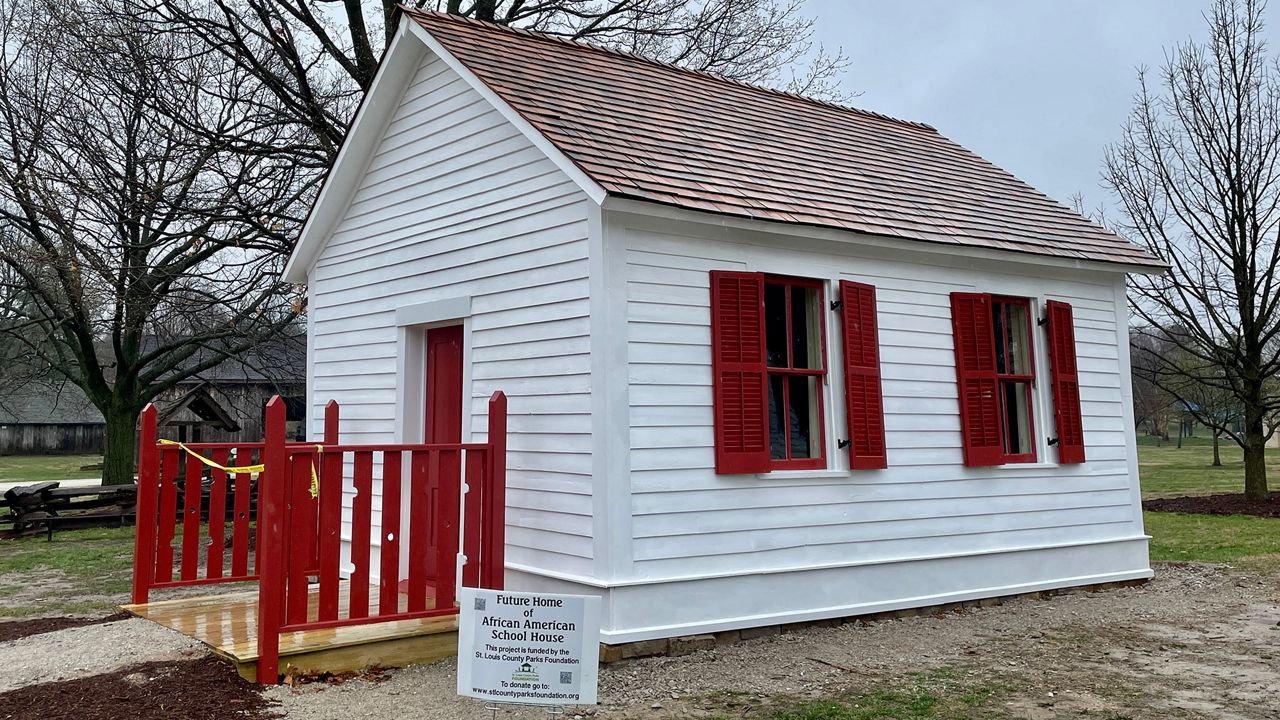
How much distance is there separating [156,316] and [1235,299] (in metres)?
20.0

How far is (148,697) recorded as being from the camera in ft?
18.3

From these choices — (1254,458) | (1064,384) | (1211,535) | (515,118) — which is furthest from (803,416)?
(1254,458)

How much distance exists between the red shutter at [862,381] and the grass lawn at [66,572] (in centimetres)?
733

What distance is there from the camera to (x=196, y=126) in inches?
524

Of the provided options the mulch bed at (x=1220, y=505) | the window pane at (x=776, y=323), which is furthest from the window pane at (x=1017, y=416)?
the mulch bed at (x=1220, y=505)

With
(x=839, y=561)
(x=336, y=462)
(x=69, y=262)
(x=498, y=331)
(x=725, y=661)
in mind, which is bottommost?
(x=725, y=661)

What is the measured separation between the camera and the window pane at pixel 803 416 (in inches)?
306

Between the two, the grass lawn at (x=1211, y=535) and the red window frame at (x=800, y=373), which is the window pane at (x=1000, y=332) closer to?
the red window frame at (x=800, y=373)

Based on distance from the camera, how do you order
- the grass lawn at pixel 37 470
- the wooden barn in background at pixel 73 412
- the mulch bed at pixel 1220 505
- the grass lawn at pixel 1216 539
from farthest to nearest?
the wooden barn in background at pixel 73 412, the grass lawn at pixel 37 470, the mulch bed at pixel 1220 505, the grass lawn at pixel 1216 539

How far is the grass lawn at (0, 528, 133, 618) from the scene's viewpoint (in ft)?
31.3

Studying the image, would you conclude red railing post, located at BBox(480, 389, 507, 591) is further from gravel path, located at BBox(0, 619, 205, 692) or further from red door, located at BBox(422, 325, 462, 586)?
gravel path, located at BBox(0, 619, 205, 692)

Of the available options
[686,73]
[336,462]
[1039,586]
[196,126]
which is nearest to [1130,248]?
[1039,586]

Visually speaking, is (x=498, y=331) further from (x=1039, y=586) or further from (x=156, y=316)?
(x=156, y=316)

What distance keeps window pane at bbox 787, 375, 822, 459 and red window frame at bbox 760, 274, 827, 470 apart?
0.03 metres
